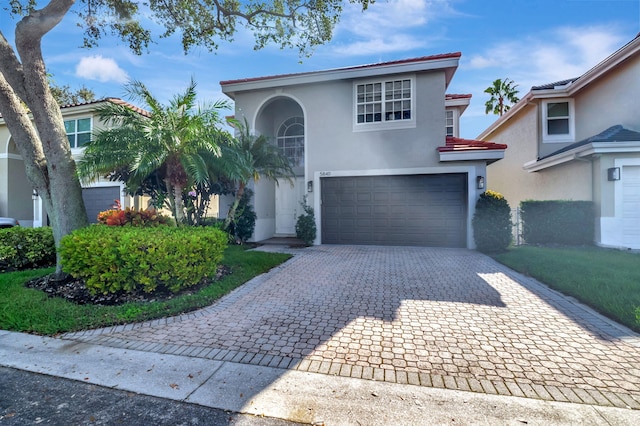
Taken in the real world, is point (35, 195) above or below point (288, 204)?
above

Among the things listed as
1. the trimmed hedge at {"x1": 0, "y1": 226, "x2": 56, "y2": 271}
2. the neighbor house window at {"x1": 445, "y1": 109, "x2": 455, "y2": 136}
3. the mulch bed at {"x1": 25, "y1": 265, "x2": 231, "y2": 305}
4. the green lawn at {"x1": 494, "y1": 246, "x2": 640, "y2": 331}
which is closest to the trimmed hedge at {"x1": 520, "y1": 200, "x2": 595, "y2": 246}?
the green lawn at {"x1": 494, "y1": 246, "x2": 640, "y2": 331}

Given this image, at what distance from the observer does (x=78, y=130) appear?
1448cm

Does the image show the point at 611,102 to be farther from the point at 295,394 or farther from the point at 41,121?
the point at 41,121

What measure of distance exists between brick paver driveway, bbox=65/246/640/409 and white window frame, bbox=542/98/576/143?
950 cm

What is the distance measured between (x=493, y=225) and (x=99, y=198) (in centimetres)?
1637

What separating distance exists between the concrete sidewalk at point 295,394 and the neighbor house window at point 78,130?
1423cm

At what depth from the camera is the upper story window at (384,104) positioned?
34.2 feet

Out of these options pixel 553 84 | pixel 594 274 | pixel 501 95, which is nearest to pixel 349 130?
pixel 594 274

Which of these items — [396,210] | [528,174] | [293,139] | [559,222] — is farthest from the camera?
[528,174]

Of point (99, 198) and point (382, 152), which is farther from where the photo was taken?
point (99, 198)

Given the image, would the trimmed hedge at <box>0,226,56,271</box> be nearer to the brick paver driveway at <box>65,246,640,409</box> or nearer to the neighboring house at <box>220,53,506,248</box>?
the neighboring house at <box>220,53,506,248</box>

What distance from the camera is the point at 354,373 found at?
9.63 feet

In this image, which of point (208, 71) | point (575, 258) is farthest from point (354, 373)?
point (208, 71)

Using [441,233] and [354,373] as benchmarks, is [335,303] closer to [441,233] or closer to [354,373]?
[354,373]
